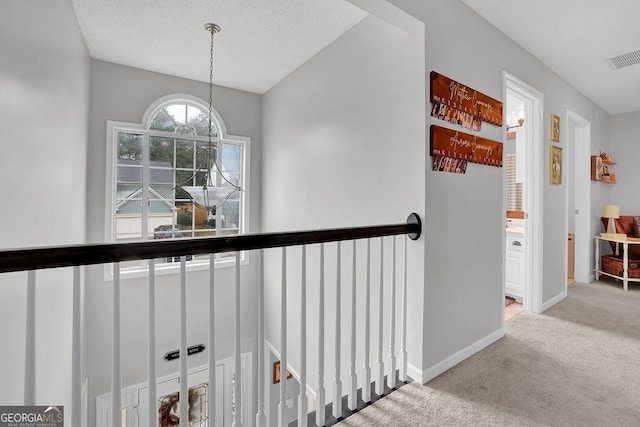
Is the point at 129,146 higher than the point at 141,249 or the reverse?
higher

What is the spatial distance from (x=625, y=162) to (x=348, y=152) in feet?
16.2

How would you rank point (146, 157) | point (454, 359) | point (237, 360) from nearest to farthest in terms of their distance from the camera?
point (237, 360), point (454, 359), point (146, 157)

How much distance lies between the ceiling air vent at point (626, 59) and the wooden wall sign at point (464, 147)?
6.01ft

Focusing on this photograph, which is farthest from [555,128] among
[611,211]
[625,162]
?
[625,162]

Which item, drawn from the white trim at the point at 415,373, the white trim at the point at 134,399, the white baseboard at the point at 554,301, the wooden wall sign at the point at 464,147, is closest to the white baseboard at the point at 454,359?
the white trim at the point at 415,373

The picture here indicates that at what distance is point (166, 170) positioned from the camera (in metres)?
4.00

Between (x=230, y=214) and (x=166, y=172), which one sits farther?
(x=230, y=214)

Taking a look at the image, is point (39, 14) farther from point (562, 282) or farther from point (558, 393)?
point (562, 282)

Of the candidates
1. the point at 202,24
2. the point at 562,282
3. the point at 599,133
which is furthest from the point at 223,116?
the point at 599,133

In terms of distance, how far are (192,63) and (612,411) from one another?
15.1ft

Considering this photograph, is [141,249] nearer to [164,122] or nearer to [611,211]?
[164,122]

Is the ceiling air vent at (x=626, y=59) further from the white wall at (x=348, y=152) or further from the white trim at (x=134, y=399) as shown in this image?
the white trim at (x=134, y=399)

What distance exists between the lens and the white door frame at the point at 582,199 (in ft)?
13.9

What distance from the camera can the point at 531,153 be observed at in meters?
3.07
